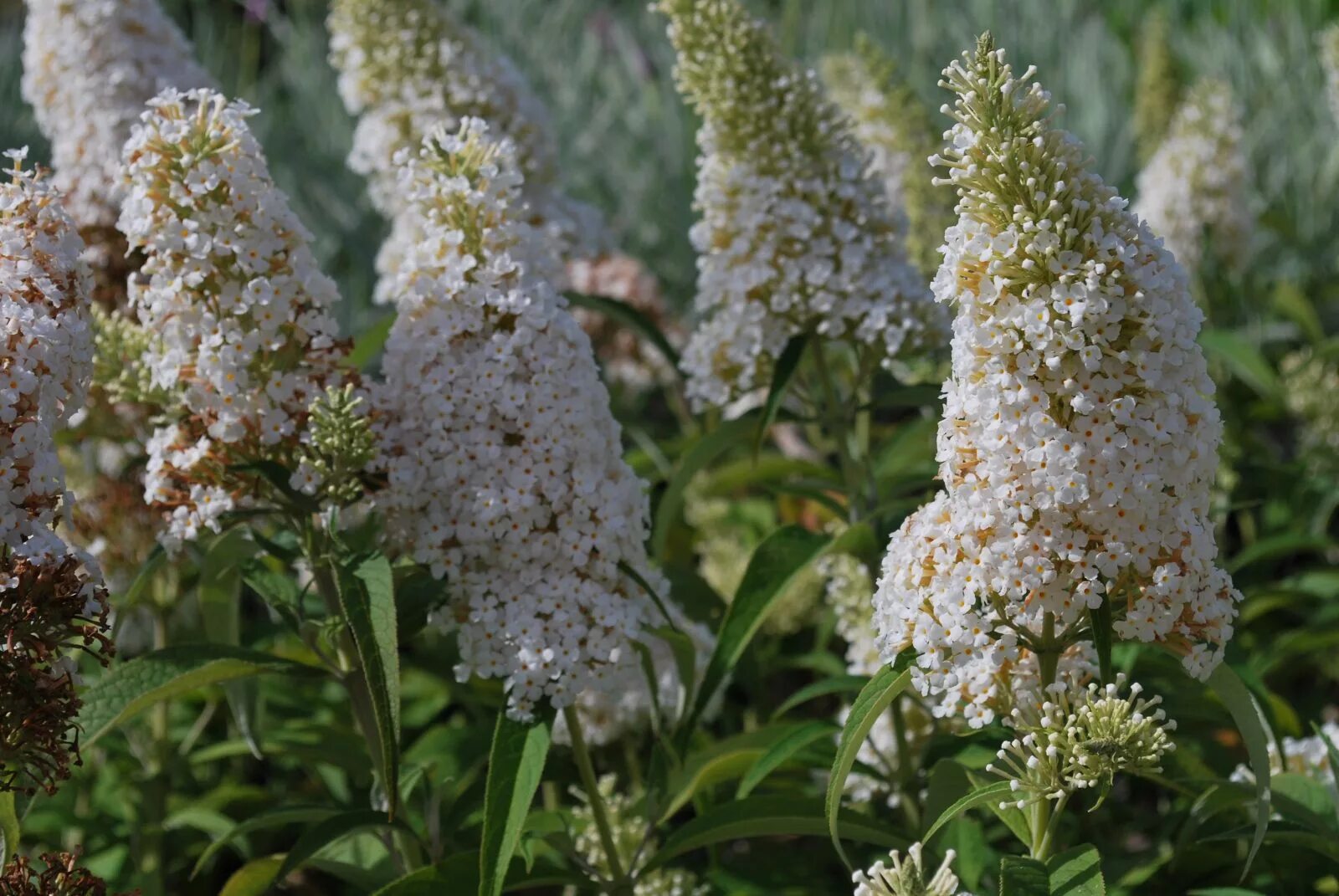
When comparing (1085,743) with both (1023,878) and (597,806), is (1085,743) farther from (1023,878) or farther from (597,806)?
(597,806)

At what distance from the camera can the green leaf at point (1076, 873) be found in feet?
6.36

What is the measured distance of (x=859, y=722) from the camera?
203cm

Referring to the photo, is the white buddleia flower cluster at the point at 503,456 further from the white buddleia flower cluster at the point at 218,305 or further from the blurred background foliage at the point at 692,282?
the blurred background foliage at the point at 692,282

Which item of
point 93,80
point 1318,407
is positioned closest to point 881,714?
point 1318,407

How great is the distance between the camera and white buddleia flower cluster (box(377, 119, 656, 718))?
2.39 meters

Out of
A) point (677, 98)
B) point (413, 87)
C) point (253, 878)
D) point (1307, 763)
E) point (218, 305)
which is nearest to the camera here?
point (218, 305)

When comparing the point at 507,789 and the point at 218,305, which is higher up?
the point at 218,305

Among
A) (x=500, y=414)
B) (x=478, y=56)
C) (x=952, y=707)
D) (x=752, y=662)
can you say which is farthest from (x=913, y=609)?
(x=478, y=56)

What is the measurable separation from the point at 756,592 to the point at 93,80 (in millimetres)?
2108

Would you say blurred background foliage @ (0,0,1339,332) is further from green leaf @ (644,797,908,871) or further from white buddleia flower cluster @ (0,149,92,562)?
white buddleia flower cluster @ (0,149,92,562)

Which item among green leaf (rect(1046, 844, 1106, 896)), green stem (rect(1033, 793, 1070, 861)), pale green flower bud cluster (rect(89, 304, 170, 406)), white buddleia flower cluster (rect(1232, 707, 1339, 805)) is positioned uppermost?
pale green flower bud cluster (rect(89, 304, 170, 406))

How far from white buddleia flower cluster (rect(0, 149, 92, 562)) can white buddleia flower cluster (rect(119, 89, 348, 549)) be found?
0.15 meters

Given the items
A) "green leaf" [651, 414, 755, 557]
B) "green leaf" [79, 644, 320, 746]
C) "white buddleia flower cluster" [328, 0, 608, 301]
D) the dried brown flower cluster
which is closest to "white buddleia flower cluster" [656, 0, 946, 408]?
"green leaf" [651, 414, 755, 557]

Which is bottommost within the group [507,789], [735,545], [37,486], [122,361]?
[507,789]
